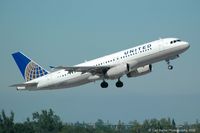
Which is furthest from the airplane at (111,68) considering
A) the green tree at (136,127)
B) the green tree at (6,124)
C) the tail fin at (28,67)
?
the green tree at (136,127)

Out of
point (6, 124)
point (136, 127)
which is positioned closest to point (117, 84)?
point (6, 124)

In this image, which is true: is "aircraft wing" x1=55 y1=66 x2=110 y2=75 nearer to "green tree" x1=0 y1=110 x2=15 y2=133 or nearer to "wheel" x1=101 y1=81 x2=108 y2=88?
"wheel" x1=101 y1=81 x2=108 y2=88

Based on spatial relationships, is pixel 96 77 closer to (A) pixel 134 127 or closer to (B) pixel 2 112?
(B) pixel 2 112

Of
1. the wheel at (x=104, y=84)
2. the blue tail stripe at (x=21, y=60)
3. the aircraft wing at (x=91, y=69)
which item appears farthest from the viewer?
the blue tail stripe at (x=21, y=60)

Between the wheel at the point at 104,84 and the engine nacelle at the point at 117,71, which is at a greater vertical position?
the engine nacelle at the point at 117,71

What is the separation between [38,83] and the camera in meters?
92.4

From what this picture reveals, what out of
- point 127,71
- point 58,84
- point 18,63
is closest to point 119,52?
point 127,71

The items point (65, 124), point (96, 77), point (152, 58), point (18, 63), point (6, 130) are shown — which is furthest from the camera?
point (65, 124)

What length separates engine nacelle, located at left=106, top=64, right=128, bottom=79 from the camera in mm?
83581

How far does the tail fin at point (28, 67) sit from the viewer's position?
9600 cm

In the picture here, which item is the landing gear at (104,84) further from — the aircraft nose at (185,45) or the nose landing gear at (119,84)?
the aircraft nose at (185,45)

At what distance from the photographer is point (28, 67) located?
9919 cm

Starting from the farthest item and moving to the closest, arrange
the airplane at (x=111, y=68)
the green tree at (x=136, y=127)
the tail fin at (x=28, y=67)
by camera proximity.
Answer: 1. the green tree at (x=136, y=127)
2. the tail fin at (x=28, y=67)
3. the airplane at (x=111, y=68)

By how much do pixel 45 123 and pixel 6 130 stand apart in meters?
21.3
